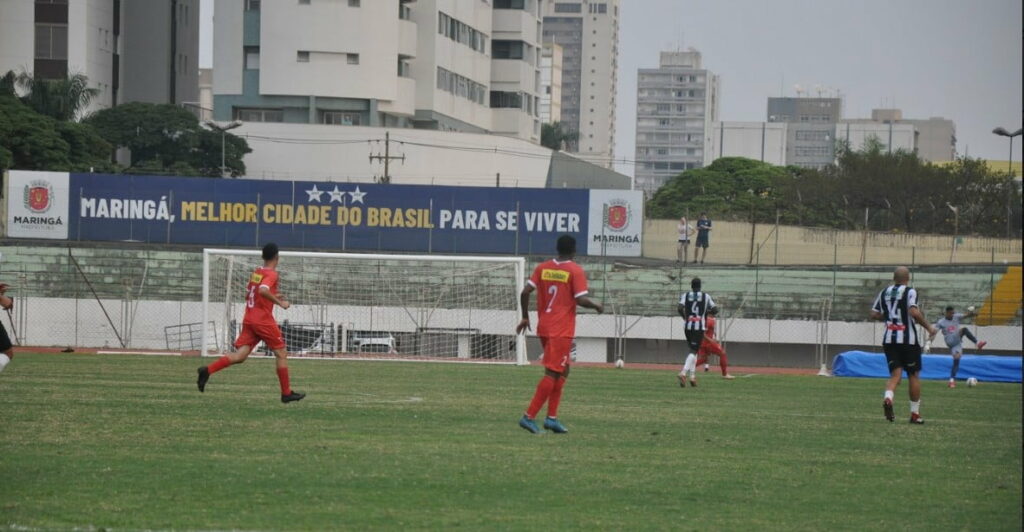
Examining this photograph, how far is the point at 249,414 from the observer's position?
1641 cm

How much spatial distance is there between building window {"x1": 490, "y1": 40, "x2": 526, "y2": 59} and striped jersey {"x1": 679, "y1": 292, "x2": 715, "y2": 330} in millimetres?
74568

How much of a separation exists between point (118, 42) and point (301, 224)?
4031 cm

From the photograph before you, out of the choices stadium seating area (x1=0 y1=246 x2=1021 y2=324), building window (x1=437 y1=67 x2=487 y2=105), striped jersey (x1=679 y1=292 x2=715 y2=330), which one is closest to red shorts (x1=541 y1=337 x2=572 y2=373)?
striped jersey (x1=679 y1=292 x2=715 y2=330)

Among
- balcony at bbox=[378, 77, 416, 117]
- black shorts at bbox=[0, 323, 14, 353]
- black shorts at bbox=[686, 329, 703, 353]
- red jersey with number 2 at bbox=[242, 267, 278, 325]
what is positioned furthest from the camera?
balcony at bbox=[378, 77, 416, 117]

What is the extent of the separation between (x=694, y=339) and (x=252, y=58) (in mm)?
59202

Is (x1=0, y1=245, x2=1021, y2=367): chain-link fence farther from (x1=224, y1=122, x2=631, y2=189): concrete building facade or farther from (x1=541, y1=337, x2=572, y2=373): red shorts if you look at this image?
(x1=541, y1=337, x2=572, y2=373): red shorts

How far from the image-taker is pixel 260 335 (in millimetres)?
17781

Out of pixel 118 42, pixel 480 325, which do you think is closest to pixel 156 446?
pixel 480 325

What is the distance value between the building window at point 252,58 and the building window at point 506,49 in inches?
951

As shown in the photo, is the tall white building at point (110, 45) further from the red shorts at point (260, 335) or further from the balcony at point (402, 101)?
the red shorts at point (260, 335)

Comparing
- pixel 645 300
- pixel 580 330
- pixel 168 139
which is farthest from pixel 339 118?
pixel 580 330

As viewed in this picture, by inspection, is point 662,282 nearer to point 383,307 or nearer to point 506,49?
point 383,307

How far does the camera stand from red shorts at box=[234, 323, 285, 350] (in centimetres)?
1766

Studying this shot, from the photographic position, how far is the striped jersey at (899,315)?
1809cm
